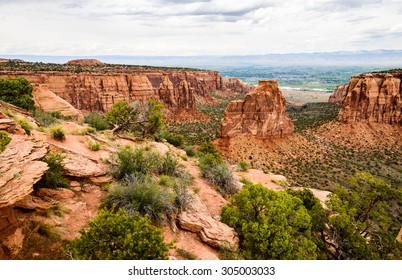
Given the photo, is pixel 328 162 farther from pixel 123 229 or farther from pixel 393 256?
pixel 123 229

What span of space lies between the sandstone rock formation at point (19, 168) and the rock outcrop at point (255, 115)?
1506 inches

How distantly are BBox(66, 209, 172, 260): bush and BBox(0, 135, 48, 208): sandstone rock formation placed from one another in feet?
6.80

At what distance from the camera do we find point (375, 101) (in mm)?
59469

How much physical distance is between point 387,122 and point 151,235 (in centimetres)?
6605

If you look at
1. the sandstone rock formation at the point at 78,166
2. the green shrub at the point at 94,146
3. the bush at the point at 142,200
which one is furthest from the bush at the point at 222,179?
the sandstone rock formation at the point at 78,166

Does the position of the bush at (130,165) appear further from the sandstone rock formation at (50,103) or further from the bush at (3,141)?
the sandstone rock formation at (50,103)

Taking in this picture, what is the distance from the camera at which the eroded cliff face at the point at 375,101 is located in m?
59.3

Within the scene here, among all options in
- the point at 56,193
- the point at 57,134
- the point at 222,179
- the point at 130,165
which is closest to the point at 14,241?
the point at 56,193

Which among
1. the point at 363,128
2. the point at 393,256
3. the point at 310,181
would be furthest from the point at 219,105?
the point at 393,256

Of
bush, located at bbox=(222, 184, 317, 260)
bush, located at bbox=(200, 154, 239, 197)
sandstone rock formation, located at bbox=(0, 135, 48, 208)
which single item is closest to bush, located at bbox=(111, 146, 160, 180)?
sandstone rock formation, located at bbox=(0, 135, 48, 208)

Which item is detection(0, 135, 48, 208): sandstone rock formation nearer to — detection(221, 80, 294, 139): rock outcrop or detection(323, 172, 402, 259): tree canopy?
detection(323, 172, 402, 259): tree canopy

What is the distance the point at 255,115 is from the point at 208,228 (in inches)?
1461

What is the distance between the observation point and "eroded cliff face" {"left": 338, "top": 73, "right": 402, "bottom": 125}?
2336 inches
